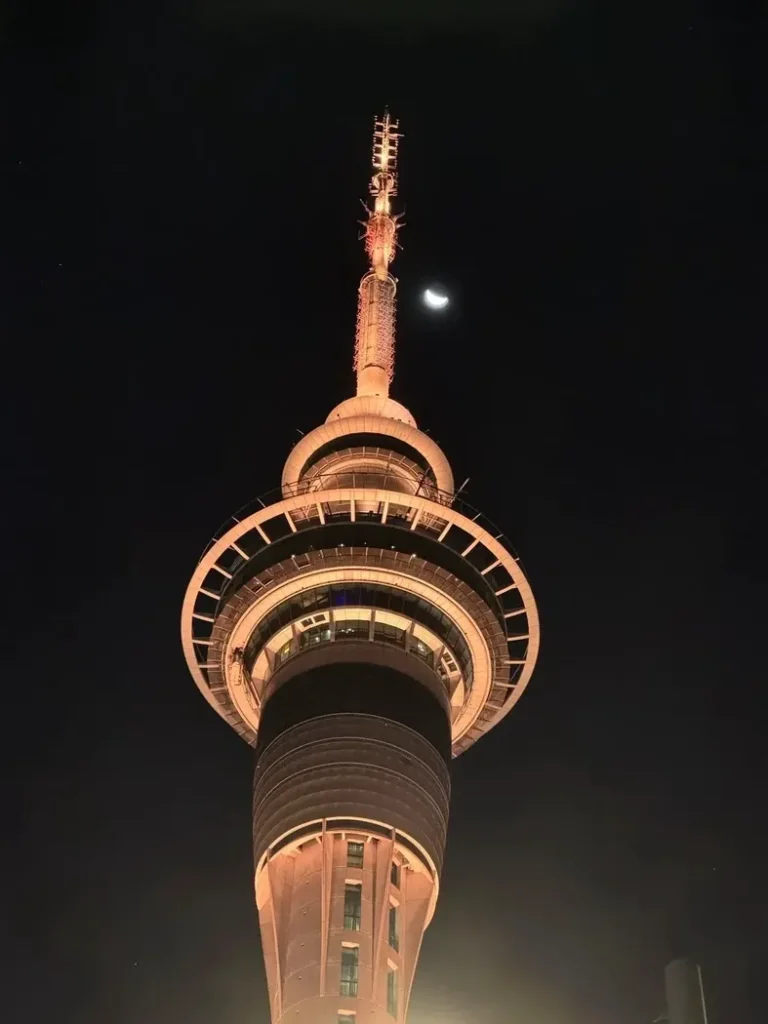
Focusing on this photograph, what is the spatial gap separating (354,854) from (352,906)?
1.86 meters

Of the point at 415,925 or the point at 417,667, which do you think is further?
the point at 417,667

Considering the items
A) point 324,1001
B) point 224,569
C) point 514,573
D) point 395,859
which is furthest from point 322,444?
point 324,1001

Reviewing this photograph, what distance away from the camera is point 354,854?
132 feet

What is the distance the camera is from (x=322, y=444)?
5641 centimetres

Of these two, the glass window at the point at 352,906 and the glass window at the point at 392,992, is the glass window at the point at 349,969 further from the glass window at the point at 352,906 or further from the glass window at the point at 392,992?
the glass window at the point at 392,992

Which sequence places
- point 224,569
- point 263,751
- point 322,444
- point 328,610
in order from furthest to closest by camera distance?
point 322,444 → point 224,569 → point 328,610 → point 263,751

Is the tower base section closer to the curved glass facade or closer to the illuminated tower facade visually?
the illuminated tower facade

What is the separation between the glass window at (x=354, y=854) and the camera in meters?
40.1

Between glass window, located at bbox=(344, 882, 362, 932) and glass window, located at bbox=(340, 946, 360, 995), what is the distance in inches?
27.2

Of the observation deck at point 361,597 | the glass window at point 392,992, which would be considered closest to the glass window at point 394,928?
the glass window at point 392,992

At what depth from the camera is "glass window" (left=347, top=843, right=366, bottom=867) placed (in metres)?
40.1

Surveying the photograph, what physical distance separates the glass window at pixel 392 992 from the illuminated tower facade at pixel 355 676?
0.07 meters

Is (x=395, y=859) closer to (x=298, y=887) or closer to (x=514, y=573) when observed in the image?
(x=298, y=887)

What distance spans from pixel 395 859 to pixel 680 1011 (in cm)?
1596
